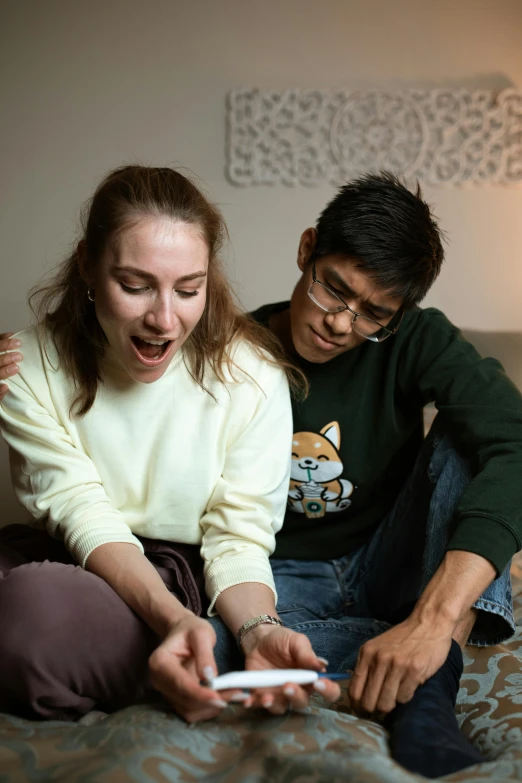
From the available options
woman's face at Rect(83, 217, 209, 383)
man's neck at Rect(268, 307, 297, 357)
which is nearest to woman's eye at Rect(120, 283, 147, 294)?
woman's face at Rect(83, 217, 209, 383)

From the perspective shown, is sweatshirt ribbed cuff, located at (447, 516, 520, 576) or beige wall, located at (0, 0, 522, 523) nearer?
sweatshirt ribbed cuff, located at (447, 516, 520, 576)

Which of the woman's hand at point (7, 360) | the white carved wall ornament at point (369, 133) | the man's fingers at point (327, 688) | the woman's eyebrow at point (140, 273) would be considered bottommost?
the man's fingers at point (327, 688)

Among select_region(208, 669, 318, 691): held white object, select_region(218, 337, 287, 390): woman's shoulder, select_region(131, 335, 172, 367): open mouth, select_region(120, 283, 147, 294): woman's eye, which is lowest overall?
select_region(208, 669, 318, 691): held white object

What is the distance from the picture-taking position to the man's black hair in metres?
1.69

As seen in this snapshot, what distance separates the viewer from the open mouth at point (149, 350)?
149cm

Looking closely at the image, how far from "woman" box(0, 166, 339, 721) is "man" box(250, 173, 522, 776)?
0.59ft

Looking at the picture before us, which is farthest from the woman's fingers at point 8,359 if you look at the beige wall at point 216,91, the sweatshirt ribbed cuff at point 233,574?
the beige wall at point 216,91

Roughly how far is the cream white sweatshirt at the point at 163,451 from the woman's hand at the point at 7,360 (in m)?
0.02

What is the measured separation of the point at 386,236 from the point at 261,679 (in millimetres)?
961

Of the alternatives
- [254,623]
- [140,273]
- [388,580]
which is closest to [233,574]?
[254,623]

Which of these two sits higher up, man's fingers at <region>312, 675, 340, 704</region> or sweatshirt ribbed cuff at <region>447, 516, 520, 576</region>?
sweatshirt ribbed cuff at <region>447, 516, 520, 576</region>

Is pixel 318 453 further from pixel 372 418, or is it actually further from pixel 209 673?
pixel 209 673

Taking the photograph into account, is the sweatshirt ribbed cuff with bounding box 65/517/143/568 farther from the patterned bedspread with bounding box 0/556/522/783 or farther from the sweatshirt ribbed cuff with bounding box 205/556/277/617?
the patterned bedspread with bounding box 0/556/522/783

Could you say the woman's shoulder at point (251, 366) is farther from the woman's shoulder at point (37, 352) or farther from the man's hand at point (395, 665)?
the man's hand at point (395, 665)
